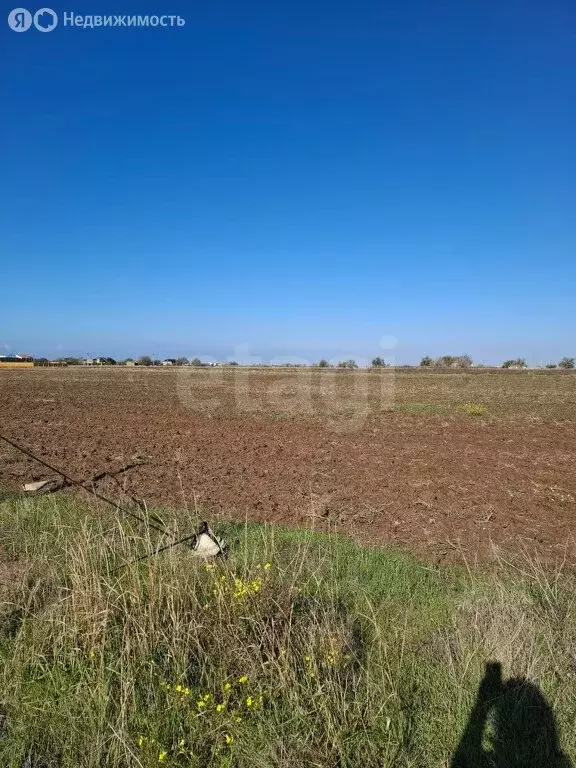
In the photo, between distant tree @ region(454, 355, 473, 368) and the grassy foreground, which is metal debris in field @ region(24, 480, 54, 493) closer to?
the grassy foreground

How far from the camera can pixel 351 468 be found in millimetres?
9859

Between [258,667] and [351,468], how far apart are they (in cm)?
A: 684

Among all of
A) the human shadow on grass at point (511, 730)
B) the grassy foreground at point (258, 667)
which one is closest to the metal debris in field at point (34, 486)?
the grassy foreground at point (258, 667)

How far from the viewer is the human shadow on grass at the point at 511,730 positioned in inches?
104

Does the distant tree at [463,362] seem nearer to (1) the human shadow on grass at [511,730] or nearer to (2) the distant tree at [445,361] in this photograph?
(2) the distant tree at [445,361]

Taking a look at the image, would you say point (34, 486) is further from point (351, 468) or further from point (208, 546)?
point (351, 468)

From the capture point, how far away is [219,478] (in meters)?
8.88

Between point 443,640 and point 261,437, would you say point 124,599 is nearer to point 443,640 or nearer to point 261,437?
point 443,640

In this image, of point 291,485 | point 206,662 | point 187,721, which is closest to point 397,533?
point 291,485

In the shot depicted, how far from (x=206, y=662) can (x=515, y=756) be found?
1.77 meters

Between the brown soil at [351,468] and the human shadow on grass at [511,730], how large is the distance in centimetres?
245

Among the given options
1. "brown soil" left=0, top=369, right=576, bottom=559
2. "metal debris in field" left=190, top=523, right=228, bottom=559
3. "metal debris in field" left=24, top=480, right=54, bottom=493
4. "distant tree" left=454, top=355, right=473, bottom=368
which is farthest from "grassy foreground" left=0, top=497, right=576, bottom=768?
"distant tree" left=454, top=355, right=473, bottom=368

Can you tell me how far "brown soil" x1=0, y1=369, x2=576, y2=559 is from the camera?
677 cm

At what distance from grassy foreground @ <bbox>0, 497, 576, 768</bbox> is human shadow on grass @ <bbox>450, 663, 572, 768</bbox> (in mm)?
16
